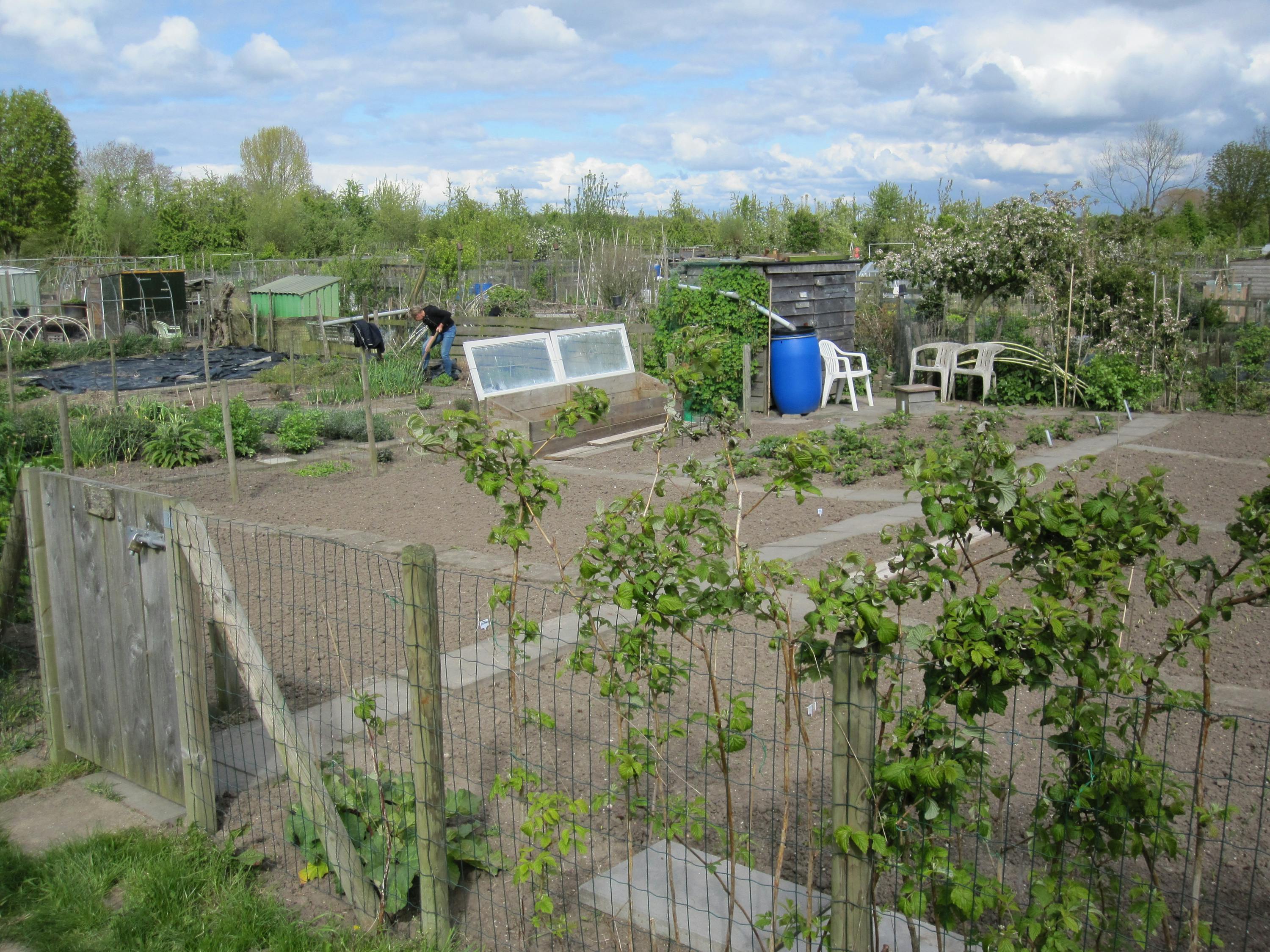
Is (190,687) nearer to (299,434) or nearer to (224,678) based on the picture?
(224,678)

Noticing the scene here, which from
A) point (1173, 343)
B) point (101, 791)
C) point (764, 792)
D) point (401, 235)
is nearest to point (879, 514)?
point (764, 792)

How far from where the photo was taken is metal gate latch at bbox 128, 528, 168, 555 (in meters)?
3.63

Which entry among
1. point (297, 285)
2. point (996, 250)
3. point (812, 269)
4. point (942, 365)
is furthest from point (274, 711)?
point (297, 285)

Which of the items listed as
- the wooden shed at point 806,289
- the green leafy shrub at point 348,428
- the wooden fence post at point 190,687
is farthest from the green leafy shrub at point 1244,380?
the wooden fence post at point 190,687

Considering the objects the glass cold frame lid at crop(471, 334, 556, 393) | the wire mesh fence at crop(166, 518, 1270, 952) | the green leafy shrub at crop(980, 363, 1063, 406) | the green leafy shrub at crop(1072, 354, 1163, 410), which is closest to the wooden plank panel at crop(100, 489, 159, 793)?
the wire mesh fence at crop(166, 518, 1270, 952)

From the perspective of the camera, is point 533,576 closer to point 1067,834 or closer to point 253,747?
point 253,747

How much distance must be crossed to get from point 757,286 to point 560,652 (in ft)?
31.4

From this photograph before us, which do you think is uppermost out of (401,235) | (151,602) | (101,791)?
(401,235)

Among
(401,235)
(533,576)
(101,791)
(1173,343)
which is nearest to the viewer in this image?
(101,791)

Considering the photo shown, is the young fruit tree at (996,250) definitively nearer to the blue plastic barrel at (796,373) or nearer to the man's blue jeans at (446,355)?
the blue plastic barrel at (796,373)

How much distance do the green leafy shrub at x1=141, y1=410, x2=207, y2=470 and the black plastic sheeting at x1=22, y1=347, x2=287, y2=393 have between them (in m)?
5.03

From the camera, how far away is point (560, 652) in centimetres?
527

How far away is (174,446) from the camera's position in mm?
10945

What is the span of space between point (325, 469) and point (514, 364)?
2743 millimetres
